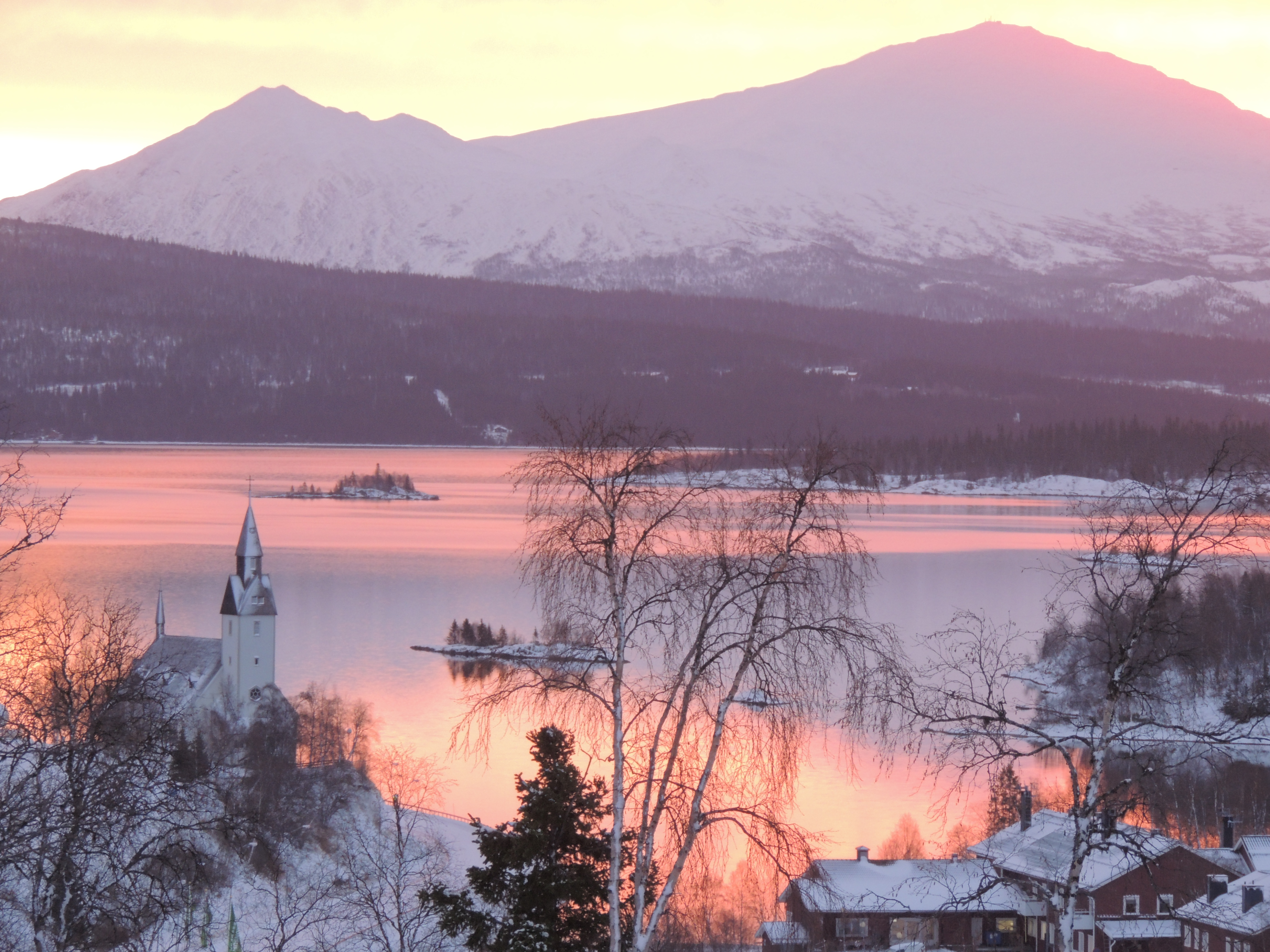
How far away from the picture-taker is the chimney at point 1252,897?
19.3 meters

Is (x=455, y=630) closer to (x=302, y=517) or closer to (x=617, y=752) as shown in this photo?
(x=617, y=752)

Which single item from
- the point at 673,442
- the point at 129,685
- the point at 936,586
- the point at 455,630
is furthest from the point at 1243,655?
the point at 129,685

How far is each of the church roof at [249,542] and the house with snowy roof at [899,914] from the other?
64.1 feet

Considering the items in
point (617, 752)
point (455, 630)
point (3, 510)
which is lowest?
point (455, 630)

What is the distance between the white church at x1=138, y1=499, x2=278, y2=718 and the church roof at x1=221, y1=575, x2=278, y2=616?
0.01 metres

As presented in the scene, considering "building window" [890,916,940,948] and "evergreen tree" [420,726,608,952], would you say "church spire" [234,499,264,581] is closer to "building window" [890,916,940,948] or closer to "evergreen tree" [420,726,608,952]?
"building window" [890,916,940,948]

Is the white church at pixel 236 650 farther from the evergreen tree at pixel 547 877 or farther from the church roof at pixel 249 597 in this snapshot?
the evergreen tree at pixel 547 877

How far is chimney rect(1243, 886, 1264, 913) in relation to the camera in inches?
762

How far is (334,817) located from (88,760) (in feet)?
62.1

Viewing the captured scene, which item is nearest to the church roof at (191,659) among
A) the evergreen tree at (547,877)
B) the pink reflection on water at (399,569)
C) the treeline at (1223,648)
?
the pink reflection on water at (399,569)

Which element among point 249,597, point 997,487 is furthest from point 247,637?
point 997,487

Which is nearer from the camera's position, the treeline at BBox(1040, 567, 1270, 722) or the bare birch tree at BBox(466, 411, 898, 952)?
the bare birch tree at BBox(466, 411, 898, 952)

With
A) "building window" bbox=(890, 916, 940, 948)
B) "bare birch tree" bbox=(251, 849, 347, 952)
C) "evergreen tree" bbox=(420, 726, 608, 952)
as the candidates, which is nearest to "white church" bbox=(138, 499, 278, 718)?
"bare birch tree" bbox=(251, 849, 347, 952)

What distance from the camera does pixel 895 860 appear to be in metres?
22.3
